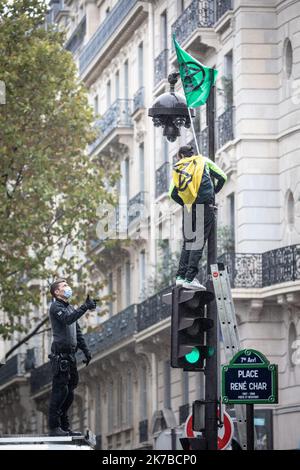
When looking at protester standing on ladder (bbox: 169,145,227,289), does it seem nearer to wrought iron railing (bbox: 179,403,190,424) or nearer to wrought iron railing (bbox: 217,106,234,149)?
wrought iron railing (bbox: 217,106,234,149)

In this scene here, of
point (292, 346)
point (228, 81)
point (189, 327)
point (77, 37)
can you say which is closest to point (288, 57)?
point (228, 81)

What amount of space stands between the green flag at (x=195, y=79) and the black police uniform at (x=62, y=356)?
2789mm

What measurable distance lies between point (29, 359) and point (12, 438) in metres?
56.1

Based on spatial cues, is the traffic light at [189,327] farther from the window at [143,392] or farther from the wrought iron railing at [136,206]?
the window at [143,392]

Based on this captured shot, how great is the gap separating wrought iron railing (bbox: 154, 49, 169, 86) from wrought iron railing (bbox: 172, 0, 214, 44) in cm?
374

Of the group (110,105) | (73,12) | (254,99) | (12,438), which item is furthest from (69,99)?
(12,438)

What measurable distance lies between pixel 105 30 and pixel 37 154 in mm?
13206

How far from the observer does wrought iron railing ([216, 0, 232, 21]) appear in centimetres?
3983

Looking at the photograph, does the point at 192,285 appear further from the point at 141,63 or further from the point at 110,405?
the point at 110,405

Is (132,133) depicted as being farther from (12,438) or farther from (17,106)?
(12,438)

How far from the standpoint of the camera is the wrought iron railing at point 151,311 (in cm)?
4400

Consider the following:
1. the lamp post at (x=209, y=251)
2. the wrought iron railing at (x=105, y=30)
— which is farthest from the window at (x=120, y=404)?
the lamp post at (x=209, y=251)

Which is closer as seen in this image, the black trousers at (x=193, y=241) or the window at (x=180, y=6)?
the black trousers at (x=193, y=241)

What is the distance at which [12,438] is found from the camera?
15.1 metres
